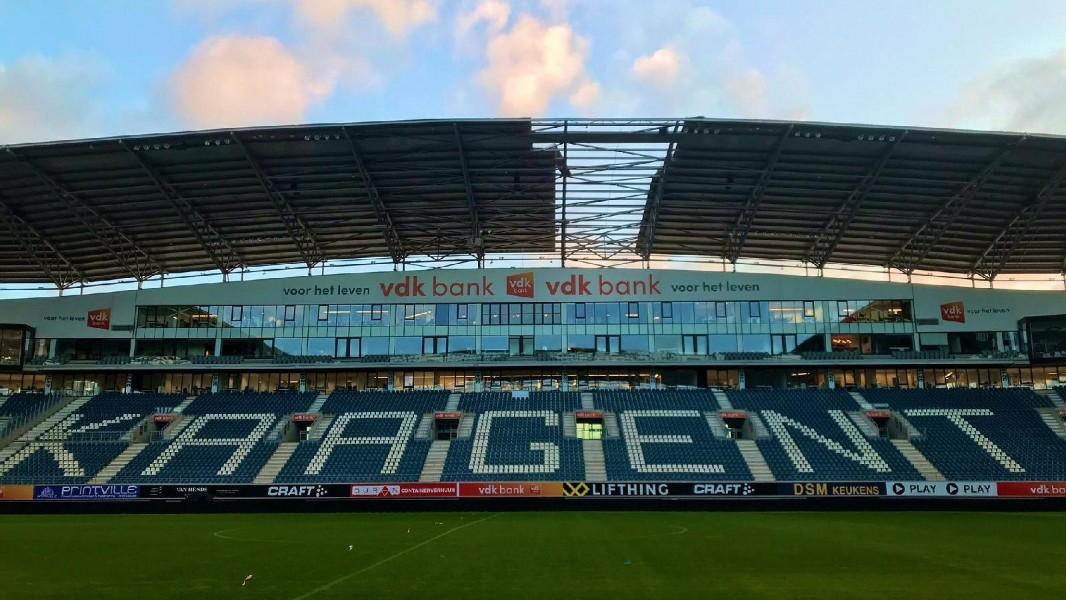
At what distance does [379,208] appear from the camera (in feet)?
167

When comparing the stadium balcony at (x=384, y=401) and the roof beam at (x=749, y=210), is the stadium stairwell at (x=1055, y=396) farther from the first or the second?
the stadium balcony at (x=384, y=401)

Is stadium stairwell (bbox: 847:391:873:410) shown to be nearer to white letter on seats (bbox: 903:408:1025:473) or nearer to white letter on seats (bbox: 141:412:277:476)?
white letter on seats (bbox: 903:408:1025:473)

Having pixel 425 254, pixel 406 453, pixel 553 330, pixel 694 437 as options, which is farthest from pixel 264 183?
pixel 694 437

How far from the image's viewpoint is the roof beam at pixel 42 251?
50.4 metres

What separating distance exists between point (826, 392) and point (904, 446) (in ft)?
30.0

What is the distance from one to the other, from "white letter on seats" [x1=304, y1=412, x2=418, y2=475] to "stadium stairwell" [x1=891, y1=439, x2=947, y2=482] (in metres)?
31.3

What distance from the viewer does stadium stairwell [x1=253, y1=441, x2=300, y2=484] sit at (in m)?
43.2

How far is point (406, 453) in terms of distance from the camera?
46.3 meters

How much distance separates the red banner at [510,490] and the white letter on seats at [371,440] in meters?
5.93

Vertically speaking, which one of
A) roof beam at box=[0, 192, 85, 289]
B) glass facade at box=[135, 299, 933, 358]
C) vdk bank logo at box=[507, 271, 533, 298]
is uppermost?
roof beam at box=[0, 192, 85, 289]

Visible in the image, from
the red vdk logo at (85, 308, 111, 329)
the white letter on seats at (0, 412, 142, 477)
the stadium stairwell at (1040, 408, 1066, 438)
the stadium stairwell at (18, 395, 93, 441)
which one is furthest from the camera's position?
the red vdk logo at (85, 308, 111, 329)

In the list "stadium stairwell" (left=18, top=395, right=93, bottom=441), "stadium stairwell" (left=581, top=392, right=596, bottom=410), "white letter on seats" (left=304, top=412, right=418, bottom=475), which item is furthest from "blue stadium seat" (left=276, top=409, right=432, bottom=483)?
"stadium stairwell" (left=18, top=395, right=93, bottom=441)

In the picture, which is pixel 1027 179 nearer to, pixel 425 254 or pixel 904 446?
pixel 904 446

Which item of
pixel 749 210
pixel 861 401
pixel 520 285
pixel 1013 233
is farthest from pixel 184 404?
pixel 1013 233
